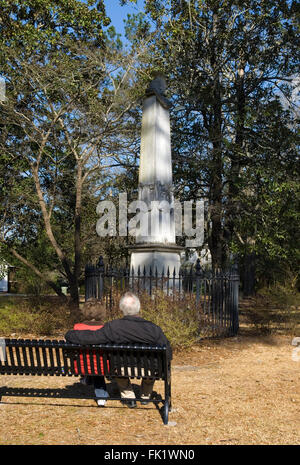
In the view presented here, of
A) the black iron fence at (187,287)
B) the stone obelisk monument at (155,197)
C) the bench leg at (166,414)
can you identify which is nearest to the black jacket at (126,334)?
the bench leg at (166,414)

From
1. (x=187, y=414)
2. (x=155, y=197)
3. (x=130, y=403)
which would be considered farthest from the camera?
(x=155, y=197)

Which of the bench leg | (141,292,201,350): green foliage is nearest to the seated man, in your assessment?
the bench leg

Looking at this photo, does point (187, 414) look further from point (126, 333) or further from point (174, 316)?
point (174, 316)

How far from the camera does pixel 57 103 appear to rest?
1391 cm

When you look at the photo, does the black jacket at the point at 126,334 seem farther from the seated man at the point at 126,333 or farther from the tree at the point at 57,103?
the tree at the point at 57,103

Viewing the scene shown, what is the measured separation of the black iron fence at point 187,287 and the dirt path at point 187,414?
1.97 m

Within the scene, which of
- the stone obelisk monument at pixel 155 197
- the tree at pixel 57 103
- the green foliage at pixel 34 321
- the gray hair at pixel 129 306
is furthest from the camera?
the tree at pixel 57 103

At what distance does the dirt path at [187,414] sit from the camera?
4043 mm

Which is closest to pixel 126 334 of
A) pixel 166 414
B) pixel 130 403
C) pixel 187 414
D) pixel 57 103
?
pixel 166 414

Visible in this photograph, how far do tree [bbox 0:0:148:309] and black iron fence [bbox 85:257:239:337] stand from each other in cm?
207

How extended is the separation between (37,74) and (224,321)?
7604 millimetres

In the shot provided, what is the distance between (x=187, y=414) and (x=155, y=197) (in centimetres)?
609

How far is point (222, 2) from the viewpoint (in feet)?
47.7

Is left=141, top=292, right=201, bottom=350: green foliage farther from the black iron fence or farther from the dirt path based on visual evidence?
the dirt path
